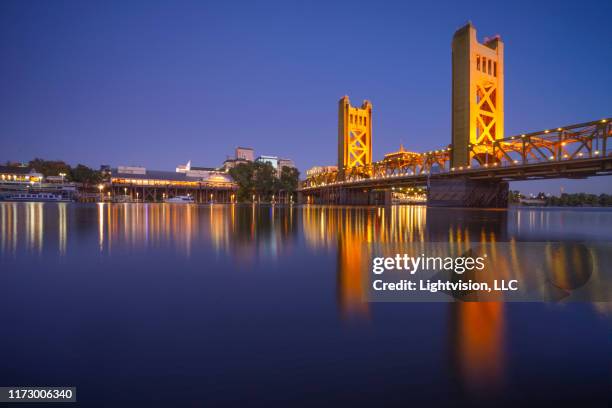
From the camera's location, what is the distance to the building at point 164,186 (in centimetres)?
8675

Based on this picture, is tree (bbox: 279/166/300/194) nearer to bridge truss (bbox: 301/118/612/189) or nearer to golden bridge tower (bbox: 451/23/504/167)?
bridge truss (bbox: 301/118/612/189)

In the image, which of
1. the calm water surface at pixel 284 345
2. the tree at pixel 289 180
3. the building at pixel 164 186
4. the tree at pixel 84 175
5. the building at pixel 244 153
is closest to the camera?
the calm water surface at pixel 284 345

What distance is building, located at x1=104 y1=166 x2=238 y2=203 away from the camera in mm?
86750

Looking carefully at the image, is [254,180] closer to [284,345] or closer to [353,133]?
[353,133]

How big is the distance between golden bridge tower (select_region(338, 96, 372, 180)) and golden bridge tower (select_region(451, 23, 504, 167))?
30.8m

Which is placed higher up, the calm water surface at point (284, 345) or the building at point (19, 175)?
the building at point (19, 175)

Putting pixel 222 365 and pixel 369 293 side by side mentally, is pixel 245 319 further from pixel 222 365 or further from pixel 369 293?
pixel 369 293

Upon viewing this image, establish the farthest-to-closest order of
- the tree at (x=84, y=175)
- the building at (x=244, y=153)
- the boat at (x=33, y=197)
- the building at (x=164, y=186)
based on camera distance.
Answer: the building at (x=244, y=153) < the building at (x=164, y=186) < the tree at (x=84, y=175) < the boat at (x=33, y=197)

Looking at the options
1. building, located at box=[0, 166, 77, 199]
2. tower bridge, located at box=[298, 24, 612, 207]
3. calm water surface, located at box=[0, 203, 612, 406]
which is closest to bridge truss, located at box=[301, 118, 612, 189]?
tower bridge, located at box=[298, 24, 612, 207]

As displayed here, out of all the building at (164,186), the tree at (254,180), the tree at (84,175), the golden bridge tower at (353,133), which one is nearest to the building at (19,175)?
the tree at (84,175)

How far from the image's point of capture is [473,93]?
124ft

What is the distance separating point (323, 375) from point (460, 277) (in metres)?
2.95

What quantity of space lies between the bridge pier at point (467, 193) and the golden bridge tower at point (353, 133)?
108 ft

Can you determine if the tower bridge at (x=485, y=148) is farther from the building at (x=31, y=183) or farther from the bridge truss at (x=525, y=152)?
the building at (x=31, y=183)
